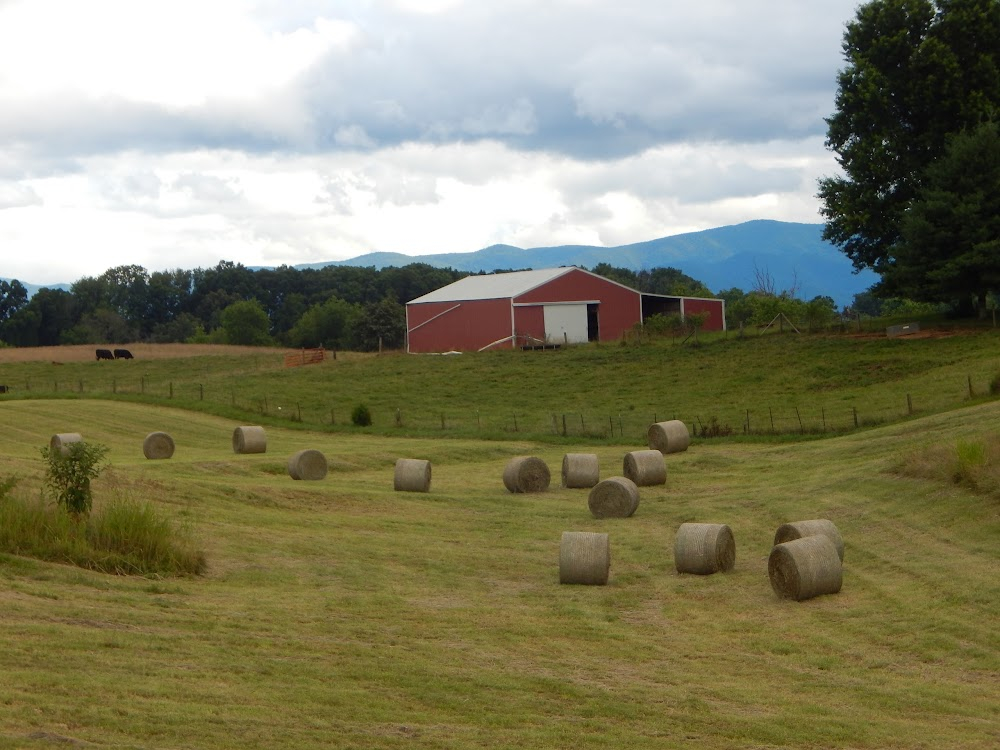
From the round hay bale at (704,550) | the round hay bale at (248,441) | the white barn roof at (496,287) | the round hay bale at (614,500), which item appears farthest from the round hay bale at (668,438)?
the white barn roof at (496,287)

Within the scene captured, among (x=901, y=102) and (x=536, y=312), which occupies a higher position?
(x=901, y=102)

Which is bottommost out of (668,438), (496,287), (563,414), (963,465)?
(668,438)

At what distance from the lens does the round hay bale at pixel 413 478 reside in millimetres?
26359

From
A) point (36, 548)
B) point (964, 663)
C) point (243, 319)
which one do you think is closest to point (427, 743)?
point (964, 663)

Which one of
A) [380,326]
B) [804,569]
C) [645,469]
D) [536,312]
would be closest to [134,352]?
[380,326]

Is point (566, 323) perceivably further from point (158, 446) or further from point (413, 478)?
point (413, 478)

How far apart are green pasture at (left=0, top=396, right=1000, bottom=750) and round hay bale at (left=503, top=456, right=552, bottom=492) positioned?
61cm

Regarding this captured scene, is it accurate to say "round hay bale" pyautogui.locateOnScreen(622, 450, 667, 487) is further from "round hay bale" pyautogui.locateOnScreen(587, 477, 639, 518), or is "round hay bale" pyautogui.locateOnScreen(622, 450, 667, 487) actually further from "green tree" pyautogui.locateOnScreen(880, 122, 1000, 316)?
"green tree" pyautogui.locateOnScreen(880, 122, 1000, 316)

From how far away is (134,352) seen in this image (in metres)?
81.9

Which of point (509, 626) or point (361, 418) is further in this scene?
point (361, 418)

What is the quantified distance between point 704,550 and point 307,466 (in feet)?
45.0

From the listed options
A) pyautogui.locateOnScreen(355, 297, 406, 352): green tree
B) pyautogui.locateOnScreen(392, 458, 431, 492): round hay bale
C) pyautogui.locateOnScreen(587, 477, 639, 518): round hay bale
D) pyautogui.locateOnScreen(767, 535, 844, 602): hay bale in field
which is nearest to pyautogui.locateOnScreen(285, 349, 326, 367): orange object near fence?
pyautogui.locateOnScreen(355, 297, 406, 352): green tree

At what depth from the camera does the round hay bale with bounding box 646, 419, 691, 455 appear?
109 ft

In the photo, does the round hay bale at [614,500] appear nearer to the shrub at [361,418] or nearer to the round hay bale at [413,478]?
the round hay bale at [413,478]
